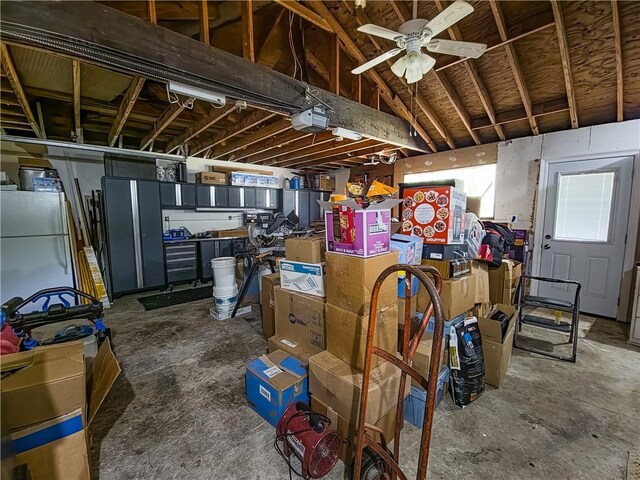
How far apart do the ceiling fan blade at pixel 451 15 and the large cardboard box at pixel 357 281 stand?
1494 mm

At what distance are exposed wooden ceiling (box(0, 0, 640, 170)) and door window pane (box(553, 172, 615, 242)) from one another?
0.80 meters

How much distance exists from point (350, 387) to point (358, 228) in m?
0.84

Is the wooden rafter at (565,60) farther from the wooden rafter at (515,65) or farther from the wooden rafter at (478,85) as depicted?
the wooden rafter at (478,85)

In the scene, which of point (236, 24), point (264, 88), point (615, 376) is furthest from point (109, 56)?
point (615, 376)

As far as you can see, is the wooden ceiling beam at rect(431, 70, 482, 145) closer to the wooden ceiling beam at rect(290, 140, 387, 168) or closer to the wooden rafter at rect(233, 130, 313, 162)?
the wooden ceiling beam at rect(290, 140, 387, 168)

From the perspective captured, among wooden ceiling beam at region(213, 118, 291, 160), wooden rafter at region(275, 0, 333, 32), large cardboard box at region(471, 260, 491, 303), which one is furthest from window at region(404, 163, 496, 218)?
wooden rafter at region(275, 0, 333, 32)

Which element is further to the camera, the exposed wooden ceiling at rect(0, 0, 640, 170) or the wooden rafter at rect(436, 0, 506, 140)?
the wooden rafter at rect(436, 0, 506, 140)

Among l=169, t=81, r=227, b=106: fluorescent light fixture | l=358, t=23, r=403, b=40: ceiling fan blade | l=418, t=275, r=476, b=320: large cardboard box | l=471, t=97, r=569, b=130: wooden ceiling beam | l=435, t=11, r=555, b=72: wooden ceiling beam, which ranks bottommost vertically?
l=418, t=275, r=476, b=320: large cardboard box

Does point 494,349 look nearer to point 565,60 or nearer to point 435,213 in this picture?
point 435,213

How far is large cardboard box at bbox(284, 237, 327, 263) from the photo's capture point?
2023mm

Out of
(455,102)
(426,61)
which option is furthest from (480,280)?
(455,102)

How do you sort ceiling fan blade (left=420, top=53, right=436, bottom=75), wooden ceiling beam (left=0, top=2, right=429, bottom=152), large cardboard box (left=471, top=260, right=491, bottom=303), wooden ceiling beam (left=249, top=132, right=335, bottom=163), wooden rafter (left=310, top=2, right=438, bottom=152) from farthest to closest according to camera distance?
wooden ceiling beam (left=249, top=132, right=335, bottom=163) < wooden rafter (left=310, top=2, right=438, bottom=152) < large cardboard box (left=471, top=260, right=491, bottom=303) < ceiling fan blade (left=420, top=53, right=436, bottom=75) < wooden ceiling beam (left=0, top=2, right=429, bottom=152)

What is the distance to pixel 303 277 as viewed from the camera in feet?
6.81

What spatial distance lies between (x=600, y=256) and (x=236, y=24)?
5.38 metres
